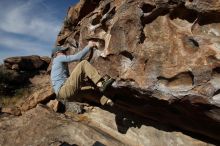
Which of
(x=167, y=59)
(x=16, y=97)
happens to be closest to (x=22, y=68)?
(x=16, y=97)

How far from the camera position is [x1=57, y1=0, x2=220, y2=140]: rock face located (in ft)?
29.7

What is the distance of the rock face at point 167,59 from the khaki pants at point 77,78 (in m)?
0.85

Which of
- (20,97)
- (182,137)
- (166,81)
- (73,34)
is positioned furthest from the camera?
(20,97)

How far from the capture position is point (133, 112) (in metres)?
11.9

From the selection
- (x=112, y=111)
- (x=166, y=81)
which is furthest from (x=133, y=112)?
(x=166, y=81)

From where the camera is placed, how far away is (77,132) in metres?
11.5

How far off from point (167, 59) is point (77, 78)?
276 centimetres

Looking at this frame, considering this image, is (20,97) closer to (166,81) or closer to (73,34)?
(73,34)

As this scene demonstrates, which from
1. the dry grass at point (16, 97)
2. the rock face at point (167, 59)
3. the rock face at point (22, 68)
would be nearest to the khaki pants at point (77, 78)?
the rock face at point (167, 59)

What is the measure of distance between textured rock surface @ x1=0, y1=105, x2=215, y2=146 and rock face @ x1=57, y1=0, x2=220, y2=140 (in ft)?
1.82

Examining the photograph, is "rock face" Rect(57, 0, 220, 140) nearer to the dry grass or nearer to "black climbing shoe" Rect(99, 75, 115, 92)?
"black climbing shoe" Rect(99, 75, 115, 92)

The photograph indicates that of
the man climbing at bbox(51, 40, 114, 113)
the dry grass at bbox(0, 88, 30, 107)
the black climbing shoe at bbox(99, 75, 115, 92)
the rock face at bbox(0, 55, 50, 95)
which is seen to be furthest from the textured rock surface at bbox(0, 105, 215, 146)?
the rock face at bbox(0, 55, 50, 95)

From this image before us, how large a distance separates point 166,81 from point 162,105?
0.96m

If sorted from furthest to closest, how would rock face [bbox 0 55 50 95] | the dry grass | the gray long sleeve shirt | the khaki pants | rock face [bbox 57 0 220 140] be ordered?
rock face [bbox 0 55 50 95] < the dry grass < the gray long sleeve shirt < the khaki pants < rock face [bbox 57 0 220 140]
